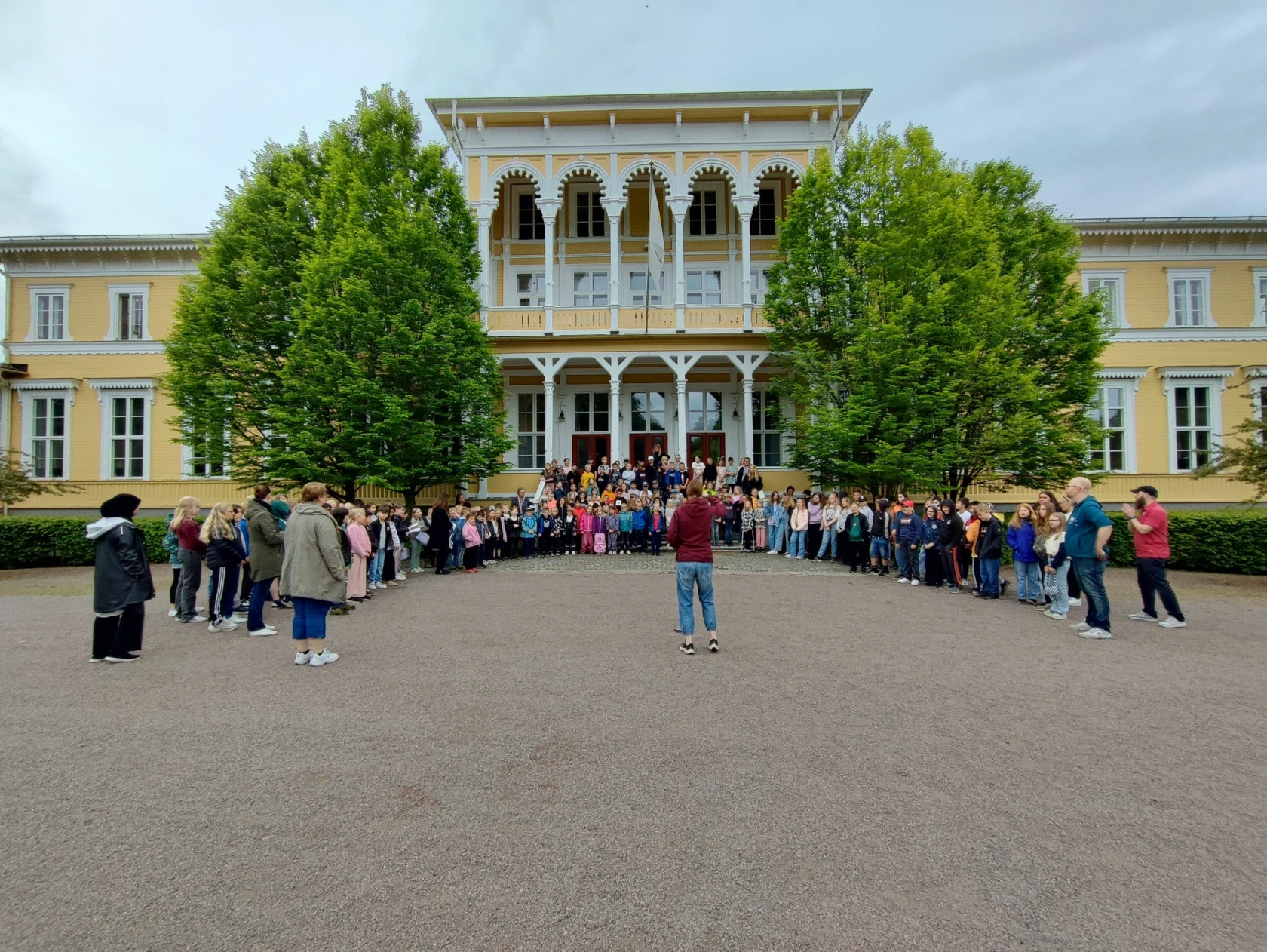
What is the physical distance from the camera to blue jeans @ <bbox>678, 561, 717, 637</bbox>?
799 centimetres

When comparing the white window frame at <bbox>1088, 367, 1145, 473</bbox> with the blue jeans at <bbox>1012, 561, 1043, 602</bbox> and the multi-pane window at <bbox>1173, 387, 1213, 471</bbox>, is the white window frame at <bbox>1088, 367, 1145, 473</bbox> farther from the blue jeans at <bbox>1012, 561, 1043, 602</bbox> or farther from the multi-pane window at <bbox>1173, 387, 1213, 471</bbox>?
the blue jeans at <bbox>1012, 561, 1043, 602</bbox>

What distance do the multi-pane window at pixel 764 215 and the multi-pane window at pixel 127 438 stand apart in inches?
991

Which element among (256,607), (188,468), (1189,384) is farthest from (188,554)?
(1189,384)

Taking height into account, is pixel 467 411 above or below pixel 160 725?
above

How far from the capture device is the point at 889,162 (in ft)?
67.5

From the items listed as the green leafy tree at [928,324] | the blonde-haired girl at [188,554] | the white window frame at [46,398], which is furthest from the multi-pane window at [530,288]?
the blonde-haired girl at [188,554]

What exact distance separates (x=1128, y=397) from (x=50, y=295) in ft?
139

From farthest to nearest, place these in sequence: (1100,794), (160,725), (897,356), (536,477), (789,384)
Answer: (536,477) < (789,384) < (897,356) < (160,725) < (1100,794)

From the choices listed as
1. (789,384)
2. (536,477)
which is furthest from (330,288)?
(789,384)

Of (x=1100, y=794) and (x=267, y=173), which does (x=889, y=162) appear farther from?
(x=1100, y=794)

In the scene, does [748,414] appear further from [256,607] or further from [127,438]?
[127,438]

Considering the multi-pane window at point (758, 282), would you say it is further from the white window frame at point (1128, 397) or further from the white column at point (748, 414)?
the white window frame at point (1128, 397)

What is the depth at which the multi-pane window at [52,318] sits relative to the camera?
2753 centimetres

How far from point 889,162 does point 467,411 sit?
14.6 m
